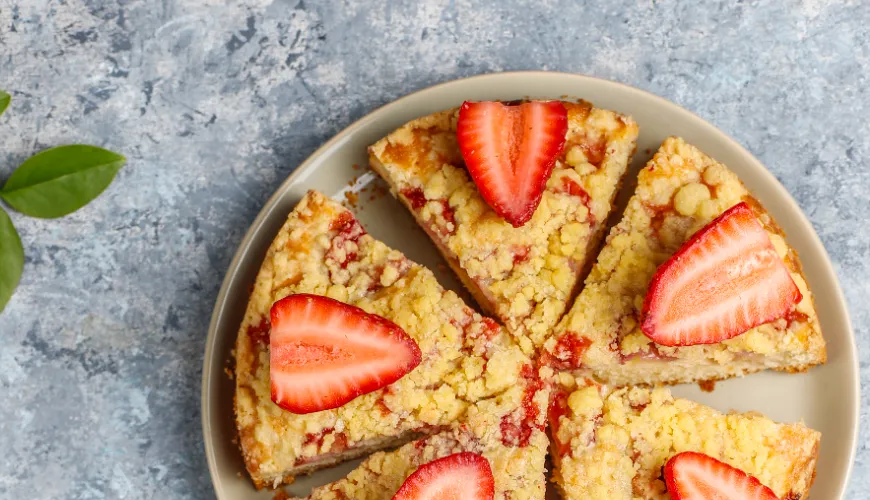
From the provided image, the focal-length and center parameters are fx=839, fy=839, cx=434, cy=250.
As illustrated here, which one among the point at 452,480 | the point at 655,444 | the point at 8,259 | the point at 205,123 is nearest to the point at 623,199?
the point at 655,444

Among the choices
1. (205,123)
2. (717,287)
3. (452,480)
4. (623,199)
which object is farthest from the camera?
(205,123)

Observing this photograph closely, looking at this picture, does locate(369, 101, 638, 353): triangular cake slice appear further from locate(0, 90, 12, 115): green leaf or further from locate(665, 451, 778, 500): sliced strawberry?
locate(0, 90, 12, 115): green leaf

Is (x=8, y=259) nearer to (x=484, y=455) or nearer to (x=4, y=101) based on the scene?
(x=4, y=101)

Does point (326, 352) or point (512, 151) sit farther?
point (512, 151)

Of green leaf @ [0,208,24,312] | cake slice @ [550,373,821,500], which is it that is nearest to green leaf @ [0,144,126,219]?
green leaf @ [0,208,24,312]

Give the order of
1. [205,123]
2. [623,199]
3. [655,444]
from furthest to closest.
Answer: [205,123] < [623,199] < [655,444]

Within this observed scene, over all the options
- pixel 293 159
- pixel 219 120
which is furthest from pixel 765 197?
pixel 219 120

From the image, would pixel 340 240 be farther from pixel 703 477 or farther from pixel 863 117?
pixel 863 117

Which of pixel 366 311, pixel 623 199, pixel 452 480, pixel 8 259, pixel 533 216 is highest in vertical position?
pixel 623 199
